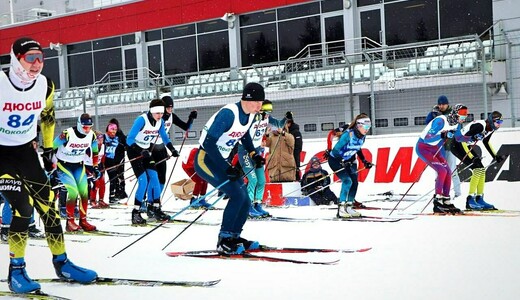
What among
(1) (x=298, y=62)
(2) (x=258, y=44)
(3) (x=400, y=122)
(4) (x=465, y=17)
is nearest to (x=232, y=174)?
(3) (x=400, y=122)

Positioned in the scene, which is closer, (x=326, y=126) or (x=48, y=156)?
(x=48, y=156)

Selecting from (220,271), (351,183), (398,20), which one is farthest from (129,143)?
(398,20)

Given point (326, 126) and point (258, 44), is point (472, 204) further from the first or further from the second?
point (258, 44)

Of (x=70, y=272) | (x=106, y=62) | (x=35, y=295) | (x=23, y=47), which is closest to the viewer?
(x=35, y=295)

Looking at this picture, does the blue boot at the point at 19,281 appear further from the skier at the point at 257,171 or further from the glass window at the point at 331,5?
the glass window at the point at 331,5

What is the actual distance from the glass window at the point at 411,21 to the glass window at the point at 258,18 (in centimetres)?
469

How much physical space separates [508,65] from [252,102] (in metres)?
10.7

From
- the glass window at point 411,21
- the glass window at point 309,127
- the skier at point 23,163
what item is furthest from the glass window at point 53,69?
the skier at point 23,163

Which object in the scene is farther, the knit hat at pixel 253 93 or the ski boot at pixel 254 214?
the ski boot at pixel 254 214

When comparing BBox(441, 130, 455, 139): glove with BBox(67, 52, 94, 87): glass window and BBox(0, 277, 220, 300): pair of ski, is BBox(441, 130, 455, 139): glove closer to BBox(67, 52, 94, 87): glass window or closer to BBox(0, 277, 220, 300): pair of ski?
BBox(0, 277, 220, 300): pair of ski

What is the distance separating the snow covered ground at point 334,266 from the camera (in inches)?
187

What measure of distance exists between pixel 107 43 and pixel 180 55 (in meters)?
4.13

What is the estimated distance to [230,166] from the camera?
6.46m

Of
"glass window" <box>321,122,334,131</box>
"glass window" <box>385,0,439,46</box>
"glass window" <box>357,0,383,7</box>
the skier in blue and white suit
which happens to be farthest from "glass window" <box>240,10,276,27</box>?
the skier in blue and white suit
